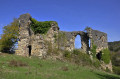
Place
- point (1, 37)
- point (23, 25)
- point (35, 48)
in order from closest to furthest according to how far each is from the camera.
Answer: point (35, 48) → point (23, 25) → point (1, 37)

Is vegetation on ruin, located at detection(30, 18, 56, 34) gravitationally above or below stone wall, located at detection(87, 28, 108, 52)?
above

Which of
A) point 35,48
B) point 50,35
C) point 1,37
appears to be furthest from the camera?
point 1,37

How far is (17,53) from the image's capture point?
784 inches

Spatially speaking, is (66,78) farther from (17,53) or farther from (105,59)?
(105,59)

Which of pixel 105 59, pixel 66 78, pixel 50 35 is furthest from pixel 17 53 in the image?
pixel 105 59

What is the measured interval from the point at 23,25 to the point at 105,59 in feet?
57.1

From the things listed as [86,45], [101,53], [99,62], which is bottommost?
[99,62]

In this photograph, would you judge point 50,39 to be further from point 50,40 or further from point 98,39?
point 98,39

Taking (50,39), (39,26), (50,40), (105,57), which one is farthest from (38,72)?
(105,57)

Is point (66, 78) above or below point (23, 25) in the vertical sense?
below

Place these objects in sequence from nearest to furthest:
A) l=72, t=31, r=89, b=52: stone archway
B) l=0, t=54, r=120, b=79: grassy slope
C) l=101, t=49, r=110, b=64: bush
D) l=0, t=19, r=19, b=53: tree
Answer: l=0, t=54, r=120, b=79: grassy slope
l=101, t=49, r=110, b=64: bush
l=72, t=31, r=89, b=52: stone archway
l=0, t=19, r=19, b=53: tree

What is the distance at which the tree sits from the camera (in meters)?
34.0

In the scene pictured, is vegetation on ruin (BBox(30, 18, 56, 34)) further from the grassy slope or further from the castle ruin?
the grassy slope

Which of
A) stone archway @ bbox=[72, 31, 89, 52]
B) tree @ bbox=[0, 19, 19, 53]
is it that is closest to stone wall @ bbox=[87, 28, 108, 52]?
stone archway @ bbox=[72, 31, 89, 52]
